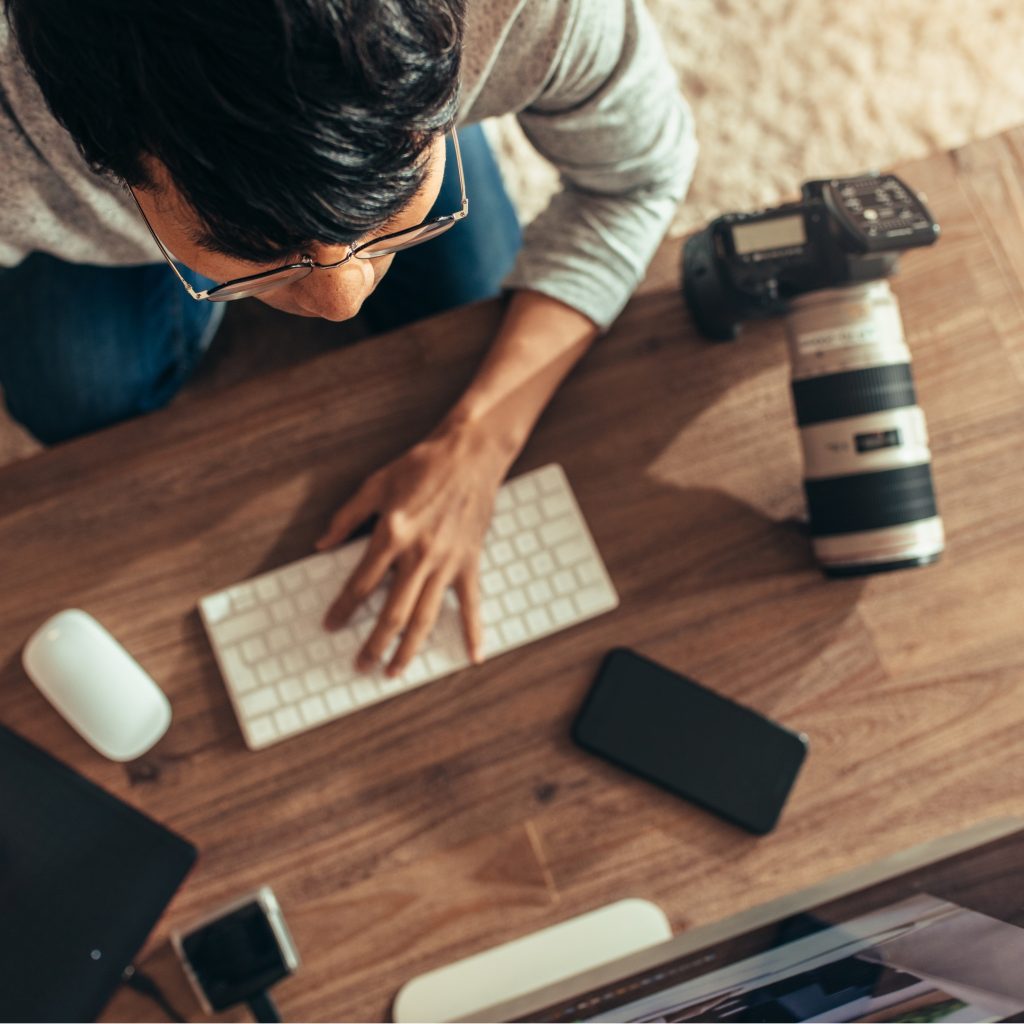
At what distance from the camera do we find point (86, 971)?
0.72 metres

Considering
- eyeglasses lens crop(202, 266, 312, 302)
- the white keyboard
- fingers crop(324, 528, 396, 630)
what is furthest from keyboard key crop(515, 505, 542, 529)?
eyeglasses lens crop(202, 266, 312, 302)

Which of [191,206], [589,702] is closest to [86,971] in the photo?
[589,702]

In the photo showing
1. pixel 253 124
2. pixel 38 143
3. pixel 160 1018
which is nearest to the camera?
pixel 253 124

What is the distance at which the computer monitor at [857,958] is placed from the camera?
0.48 m

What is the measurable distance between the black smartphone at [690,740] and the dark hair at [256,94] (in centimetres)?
45

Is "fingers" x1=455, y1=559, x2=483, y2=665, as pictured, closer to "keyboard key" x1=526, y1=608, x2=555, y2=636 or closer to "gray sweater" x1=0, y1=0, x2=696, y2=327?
"keyboard key" x1=526, y1=608, x2=555, y2=636

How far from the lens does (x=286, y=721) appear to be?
0.75m

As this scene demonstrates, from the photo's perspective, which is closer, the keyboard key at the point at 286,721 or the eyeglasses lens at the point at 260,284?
the eyeglasses lens at the point at 260,284

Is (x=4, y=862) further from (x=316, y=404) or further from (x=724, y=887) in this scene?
(x=724, y=887)

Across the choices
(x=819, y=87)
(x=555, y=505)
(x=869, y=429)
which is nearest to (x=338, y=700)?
(x=555, y=505)

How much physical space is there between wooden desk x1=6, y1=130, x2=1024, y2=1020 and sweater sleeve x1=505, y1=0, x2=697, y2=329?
1.7 inches

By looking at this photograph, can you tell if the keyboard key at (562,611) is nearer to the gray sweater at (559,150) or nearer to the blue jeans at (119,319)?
the gray sweater at (559,150)

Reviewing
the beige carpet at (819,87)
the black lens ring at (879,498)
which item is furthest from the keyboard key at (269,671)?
the beige carpet at (819,87)

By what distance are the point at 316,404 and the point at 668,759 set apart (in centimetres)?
41
